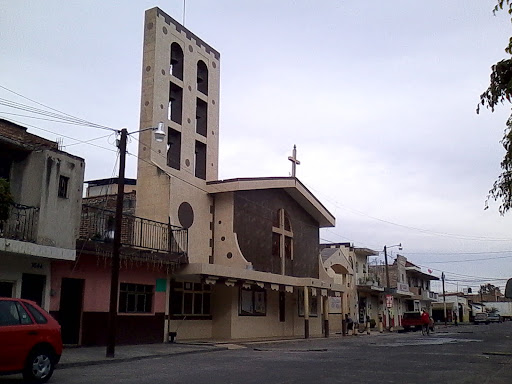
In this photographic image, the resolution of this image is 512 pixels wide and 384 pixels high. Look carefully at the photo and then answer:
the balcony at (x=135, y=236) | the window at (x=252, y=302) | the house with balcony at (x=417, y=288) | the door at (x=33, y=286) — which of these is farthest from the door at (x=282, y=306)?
the house with balcony at (x=417, y=288)

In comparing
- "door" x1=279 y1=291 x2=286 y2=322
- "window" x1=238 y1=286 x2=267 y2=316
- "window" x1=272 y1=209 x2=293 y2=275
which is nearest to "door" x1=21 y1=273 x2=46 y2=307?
"window" x1=238 y1=286 x2=267 y2=316

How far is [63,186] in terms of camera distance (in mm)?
20125

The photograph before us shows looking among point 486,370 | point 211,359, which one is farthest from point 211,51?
point 486,370

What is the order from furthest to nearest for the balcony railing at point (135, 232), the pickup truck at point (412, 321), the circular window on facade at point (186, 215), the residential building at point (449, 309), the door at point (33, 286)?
the residential building at point (449, 309), the pickup truck at point (412, 321), the circular window on facade at point (186, 215), the balcony railing at point (135, 232), the door at point (33, 286)

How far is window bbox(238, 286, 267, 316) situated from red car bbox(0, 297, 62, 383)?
59.4ft

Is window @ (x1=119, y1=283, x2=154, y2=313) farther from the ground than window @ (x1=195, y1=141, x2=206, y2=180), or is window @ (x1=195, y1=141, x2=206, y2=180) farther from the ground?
window @ (x1=195, y1=141, x2=206, y2=180)

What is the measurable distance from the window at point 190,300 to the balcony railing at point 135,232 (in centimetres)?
186

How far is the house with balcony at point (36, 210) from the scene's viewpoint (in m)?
18.5

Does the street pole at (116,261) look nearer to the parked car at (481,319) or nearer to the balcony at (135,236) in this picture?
the balcony at (135,236)

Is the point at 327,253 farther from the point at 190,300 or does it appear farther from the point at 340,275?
the point at 190,300

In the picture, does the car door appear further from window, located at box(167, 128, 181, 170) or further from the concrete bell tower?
window, located at box(167, 128, 181, 170)

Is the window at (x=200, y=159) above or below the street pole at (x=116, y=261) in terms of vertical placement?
above

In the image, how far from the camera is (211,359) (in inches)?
736

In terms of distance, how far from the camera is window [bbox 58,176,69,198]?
786 inches
